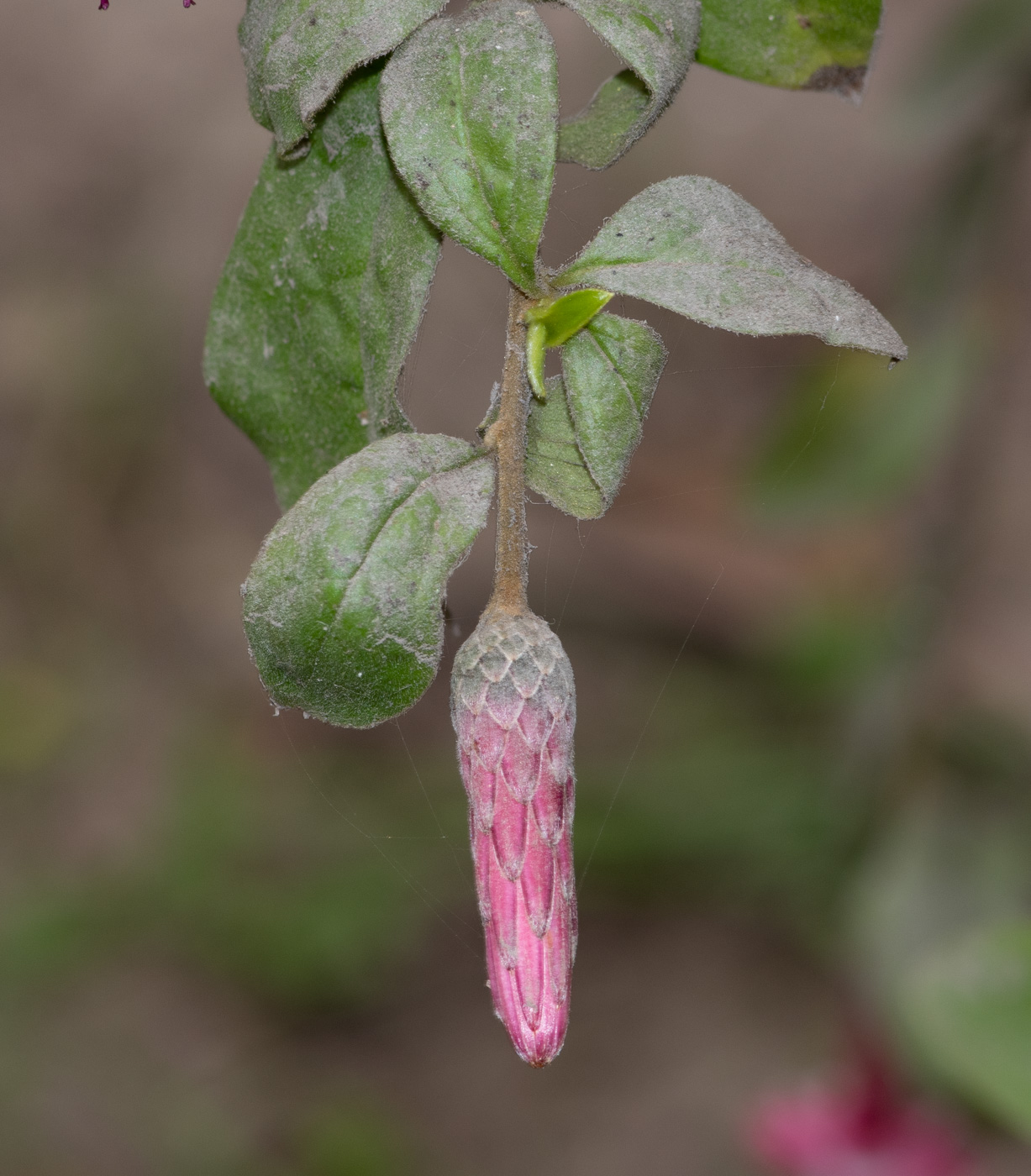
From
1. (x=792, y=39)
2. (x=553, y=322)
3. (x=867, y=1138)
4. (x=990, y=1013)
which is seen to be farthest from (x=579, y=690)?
(x=553, y=322)

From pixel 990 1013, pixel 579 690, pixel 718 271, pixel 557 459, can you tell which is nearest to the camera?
pixel 718 271

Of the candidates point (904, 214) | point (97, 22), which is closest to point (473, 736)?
point (904, 214)

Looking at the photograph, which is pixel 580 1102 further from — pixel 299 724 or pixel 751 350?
pixel 751 350

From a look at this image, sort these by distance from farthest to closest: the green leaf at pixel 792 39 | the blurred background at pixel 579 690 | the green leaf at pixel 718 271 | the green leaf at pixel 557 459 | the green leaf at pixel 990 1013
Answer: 1. the blurred background at pixel 579 690
2. the green leaf at pixel 990 1013
3. the green leaf at pixel 792 39
4. the green leaf at pixel 557 459
5. the green leaf at pixel 718 271

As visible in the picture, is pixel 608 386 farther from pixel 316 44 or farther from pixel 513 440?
pixel 316 44

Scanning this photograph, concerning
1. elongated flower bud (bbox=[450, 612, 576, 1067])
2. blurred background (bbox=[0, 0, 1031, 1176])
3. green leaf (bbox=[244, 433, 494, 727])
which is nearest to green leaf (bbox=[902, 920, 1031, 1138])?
elongated flower bud (bbox=[450, 612, 576, 1067])

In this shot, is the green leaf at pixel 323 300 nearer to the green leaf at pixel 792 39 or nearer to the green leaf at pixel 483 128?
the green leaf at pixel 483 128

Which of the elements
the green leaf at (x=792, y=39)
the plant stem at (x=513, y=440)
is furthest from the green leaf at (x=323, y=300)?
the green leaf at (x=792, y=39)
